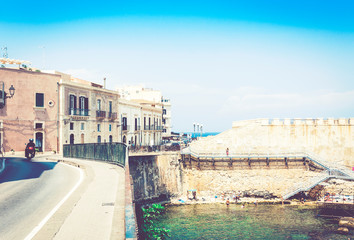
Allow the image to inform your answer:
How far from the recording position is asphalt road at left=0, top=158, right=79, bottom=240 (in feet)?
25.5

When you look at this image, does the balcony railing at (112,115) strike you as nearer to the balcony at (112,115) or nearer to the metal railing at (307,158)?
the balcony at (112,115)

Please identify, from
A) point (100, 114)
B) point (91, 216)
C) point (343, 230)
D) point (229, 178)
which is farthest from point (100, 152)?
point (343, 230)

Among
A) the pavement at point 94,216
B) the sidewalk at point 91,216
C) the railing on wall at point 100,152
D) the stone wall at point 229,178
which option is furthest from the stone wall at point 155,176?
the pavement at point 94,216

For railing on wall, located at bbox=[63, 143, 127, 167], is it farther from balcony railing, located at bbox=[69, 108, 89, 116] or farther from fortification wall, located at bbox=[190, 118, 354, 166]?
fortification wall, located at bbox=[190, 118, 354, 166]

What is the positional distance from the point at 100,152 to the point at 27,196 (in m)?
11.0

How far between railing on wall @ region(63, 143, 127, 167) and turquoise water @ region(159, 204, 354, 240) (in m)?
8.80

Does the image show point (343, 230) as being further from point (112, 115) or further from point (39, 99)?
point (39, 99)

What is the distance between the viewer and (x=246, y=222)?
1100 inches

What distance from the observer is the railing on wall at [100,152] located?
714 inches

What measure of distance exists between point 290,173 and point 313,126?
7.39m

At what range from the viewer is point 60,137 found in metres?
33.2

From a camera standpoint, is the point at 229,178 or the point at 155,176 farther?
the point at 229,178

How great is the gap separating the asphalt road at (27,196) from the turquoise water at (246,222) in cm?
1255

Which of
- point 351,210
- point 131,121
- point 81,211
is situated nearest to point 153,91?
point 131,121
